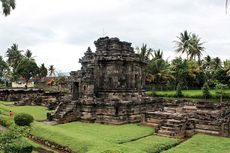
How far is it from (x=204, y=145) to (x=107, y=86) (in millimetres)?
12925

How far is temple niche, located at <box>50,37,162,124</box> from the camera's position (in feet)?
79.4

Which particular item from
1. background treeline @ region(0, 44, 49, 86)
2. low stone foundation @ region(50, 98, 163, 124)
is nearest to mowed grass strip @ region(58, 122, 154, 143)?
low stone foundation @ region(50, 98, 163, 124)

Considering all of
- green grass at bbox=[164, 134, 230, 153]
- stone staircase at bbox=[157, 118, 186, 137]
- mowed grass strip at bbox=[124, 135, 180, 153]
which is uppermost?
stone staircase at bbox=[157, 118, 186, 137]

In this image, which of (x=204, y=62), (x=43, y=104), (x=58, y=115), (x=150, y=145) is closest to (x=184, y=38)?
(x=204, y=62)

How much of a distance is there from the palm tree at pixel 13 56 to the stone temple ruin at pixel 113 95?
48796 mm

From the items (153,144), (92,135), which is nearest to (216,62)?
(92,135)

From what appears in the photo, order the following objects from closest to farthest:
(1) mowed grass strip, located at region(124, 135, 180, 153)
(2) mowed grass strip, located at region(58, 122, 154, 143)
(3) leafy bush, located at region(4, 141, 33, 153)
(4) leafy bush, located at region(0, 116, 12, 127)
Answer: (3) leafy bush, located at region(4, 141, 33, 153) → (1) mowed grass strip, located at region(124, 135, 180, 153) → (2) mowed grass strip, located at region(58, 122, 154, 143) → (4) leafy bush, located at region(0, 116, 12, 127)

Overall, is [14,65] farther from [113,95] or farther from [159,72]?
[113,95]

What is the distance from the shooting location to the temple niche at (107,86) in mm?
24188

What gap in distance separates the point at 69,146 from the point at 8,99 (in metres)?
31.0

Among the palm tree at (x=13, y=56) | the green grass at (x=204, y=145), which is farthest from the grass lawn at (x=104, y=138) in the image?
the palm tree at (x=13, y=56)

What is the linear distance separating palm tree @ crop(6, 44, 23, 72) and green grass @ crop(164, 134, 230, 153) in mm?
61956

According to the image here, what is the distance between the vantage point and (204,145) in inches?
616

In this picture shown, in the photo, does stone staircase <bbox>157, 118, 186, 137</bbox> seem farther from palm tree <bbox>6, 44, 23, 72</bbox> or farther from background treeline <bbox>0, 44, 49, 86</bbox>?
palm tree <bbox>6, 44, 23, 72</bbox>
